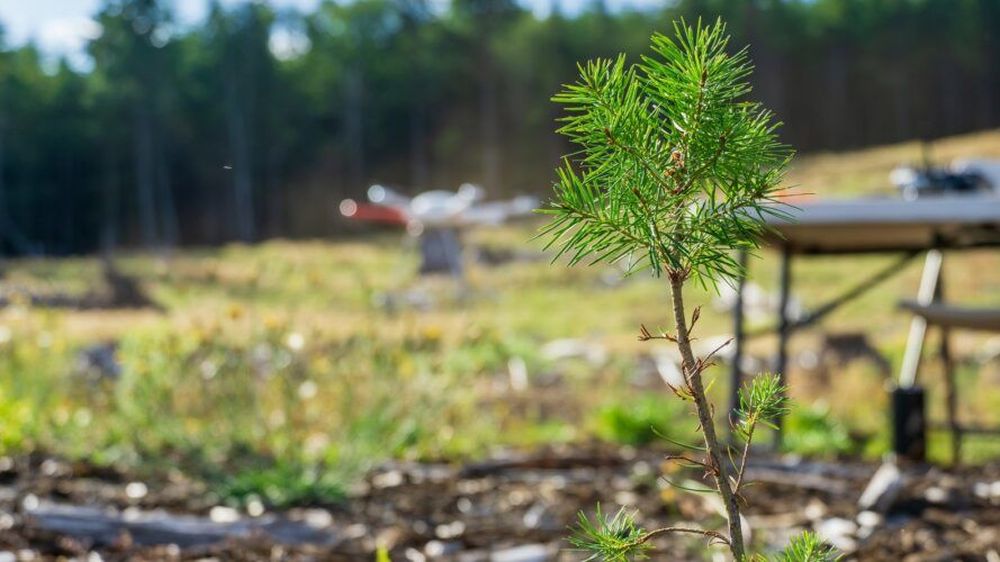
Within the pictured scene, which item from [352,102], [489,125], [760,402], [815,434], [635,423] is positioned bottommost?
[815,434]

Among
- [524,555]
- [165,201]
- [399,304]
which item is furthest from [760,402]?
[165,201]

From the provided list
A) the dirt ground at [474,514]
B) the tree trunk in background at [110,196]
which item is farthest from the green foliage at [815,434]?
the tree trunk in background at [110,196]

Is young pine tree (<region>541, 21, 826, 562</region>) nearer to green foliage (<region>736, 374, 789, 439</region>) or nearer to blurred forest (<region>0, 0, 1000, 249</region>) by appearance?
green foliage (<region>736, 374, 789, 439</region>)

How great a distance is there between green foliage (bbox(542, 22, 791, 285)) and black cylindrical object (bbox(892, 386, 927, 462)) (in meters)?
4.21

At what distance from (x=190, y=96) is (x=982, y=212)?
4411 centimetres

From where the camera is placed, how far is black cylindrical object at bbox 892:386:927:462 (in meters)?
5.04

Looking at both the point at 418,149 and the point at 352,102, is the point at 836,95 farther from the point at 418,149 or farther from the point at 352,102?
the point at 352,102

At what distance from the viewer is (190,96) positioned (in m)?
46.0

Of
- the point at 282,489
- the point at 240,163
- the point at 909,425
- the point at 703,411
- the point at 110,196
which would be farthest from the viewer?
the point at 110,196

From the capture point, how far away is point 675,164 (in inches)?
44.8

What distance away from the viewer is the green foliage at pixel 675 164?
111 centimetres

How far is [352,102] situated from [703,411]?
4993cm

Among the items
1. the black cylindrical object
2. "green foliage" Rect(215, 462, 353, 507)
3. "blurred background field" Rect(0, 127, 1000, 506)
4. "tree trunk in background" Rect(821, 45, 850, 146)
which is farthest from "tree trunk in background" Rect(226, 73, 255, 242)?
"green foliage" Rect(215, 462, 353, 507)

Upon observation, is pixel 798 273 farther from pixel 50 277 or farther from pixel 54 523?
pixel 54 523
